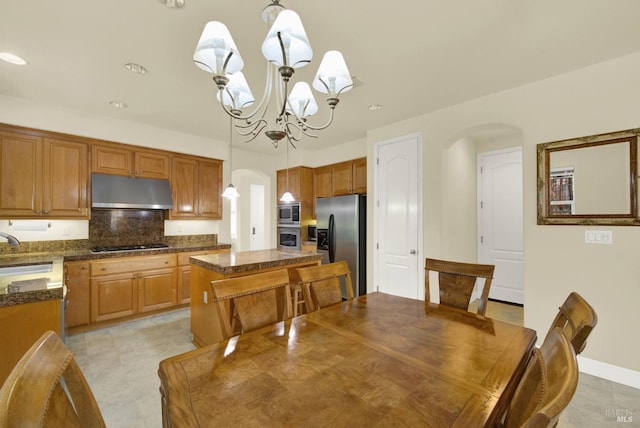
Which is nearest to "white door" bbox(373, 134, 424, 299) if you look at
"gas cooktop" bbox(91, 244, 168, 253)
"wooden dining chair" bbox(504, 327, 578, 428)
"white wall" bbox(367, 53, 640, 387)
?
"white wall" bbox(367, 53, 640, 387)

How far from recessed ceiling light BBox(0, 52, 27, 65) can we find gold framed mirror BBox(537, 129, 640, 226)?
4.62 m

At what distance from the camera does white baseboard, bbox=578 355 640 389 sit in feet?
7.18

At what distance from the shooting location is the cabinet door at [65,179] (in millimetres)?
3215

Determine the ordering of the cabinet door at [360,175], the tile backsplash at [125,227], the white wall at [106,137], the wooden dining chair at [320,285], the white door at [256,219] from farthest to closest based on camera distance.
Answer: the white door at [256,219]
the cabinet door at [360,175]
the tile backsplash at [125,227]
the white wall at [106,137]
the wooden dining chair at [320,285]

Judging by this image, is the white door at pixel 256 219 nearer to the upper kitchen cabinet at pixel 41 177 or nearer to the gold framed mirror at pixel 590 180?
the upper kitchen cabinet at pixel 41 177

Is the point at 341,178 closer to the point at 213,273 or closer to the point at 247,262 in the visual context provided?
the point at 247,262

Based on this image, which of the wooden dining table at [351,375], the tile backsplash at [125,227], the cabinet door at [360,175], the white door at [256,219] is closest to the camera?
the wooden dining table at [351,375]

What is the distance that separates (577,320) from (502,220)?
376cm

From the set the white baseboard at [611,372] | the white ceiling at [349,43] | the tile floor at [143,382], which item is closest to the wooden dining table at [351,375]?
the tile floor at [143,382]

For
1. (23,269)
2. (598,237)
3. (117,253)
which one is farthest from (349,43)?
(23,269)

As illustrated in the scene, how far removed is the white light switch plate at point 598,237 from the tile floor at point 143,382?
1.14 meters

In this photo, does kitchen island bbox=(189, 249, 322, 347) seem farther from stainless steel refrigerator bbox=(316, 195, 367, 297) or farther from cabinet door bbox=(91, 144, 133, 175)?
cabinet door bbox=(91, 144, 133, 175)

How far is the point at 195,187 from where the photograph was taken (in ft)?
14.2

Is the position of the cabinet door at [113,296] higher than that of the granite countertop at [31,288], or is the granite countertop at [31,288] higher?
the granite countertop at [31,288]
